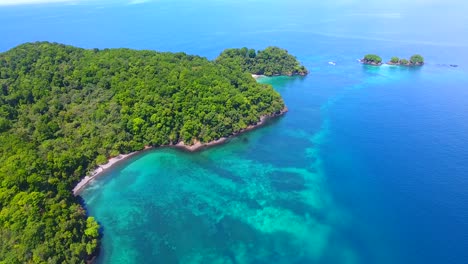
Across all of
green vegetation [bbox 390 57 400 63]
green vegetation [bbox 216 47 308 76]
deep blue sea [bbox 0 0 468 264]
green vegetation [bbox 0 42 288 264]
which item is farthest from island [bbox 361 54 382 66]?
green vegetation [bbox 0 42 288 264]

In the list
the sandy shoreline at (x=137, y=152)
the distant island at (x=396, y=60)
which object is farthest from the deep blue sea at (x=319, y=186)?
the distant island at (x=396, y=60)

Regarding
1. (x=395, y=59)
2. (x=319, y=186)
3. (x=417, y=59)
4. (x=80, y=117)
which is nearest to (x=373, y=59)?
→ (x=395, y=59)

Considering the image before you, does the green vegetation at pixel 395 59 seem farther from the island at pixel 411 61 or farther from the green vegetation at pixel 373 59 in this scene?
the green vegetation at pixel 373 59

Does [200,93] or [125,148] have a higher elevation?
[200,93]

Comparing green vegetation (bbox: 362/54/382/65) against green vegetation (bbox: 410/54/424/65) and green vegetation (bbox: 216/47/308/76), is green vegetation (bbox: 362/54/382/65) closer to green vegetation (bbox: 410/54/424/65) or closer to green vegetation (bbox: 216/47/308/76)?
green vegetation (bbox: 410/54/424/65)

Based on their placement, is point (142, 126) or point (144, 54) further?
point (144, 54)

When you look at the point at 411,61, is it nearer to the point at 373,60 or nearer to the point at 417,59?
the point at 417,59

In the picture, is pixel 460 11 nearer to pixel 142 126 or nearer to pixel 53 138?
pixel 142 126

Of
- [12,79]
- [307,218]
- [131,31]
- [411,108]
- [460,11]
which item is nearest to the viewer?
[307,218]

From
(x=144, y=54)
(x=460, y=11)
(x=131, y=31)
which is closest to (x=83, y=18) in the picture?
(x=131, y=31)
